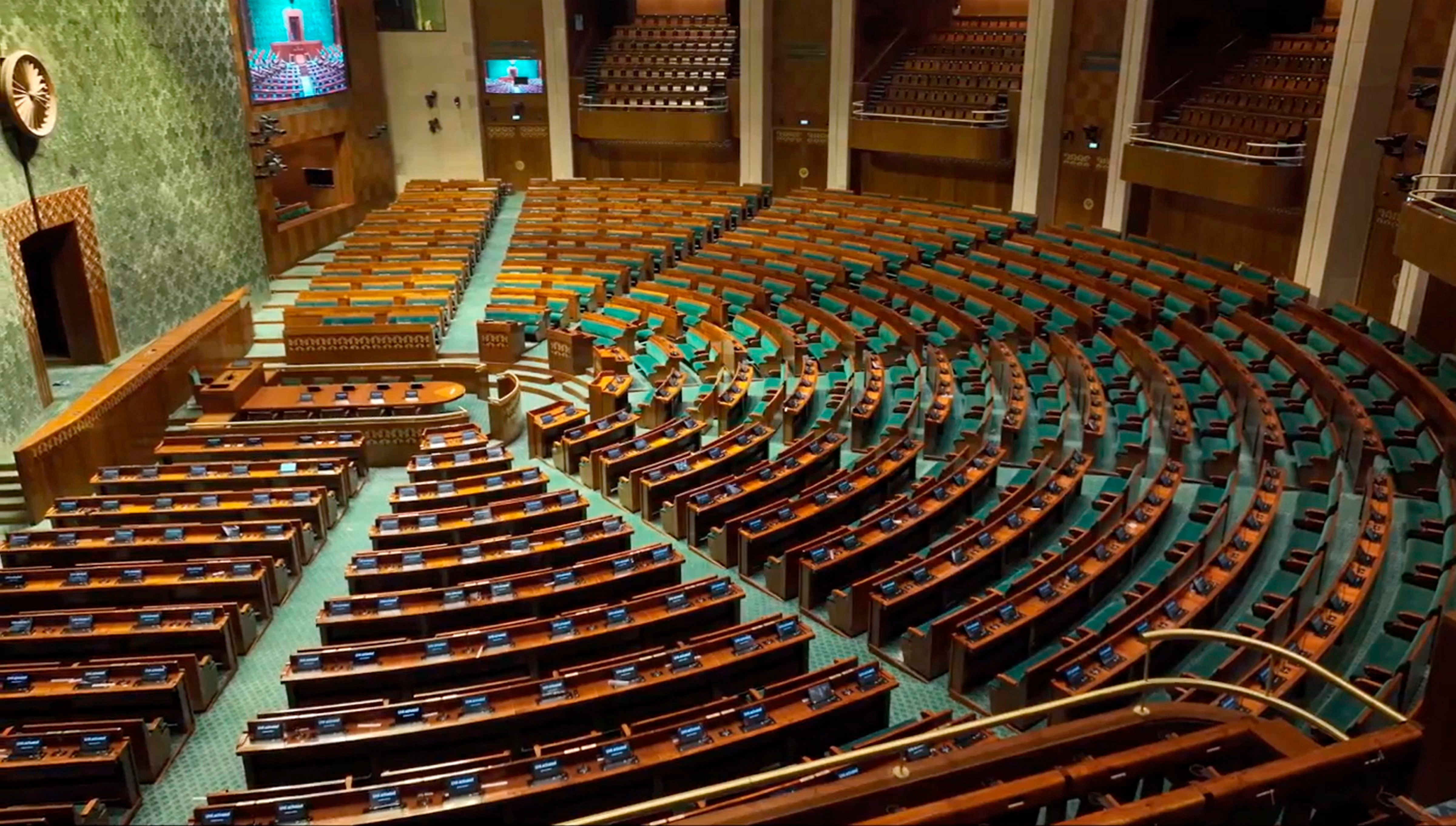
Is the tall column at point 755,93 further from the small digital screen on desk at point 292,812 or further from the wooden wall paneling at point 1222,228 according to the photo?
the small digital screen on desk at point 292,812

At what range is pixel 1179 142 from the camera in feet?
38.0

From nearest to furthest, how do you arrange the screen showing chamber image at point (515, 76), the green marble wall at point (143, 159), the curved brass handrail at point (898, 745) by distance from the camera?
the curved brass handrail at point (898, 745) < the green marble wall at point (143, 159) < the screen showing chamber image at point (515, 76)

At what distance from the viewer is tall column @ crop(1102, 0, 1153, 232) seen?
11859 mm

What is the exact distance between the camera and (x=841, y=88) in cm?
1488

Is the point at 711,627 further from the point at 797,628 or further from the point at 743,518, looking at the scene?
the point at 743,518

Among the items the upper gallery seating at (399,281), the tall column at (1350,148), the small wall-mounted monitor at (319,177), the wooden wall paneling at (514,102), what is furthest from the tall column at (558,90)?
the tall column at (1350,148)

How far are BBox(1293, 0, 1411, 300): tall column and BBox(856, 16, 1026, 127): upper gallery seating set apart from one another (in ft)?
14.3

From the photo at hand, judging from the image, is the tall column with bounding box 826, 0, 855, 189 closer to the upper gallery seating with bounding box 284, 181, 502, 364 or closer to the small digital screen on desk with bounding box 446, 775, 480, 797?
the upper gallery seating with bounding box 284, 181, 502, 364

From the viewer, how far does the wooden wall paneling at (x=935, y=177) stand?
1426 cm

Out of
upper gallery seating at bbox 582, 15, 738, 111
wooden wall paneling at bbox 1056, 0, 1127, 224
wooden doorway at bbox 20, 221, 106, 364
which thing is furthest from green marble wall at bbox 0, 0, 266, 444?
wooden wall paneling at bbox 1056, 0, 1127, 224

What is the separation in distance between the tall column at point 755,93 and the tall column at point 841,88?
95 cm

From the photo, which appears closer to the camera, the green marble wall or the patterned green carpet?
the patterned green carpet

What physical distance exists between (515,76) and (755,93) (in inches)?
154

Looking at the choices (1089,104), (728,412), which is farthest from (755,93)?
(728,412)
